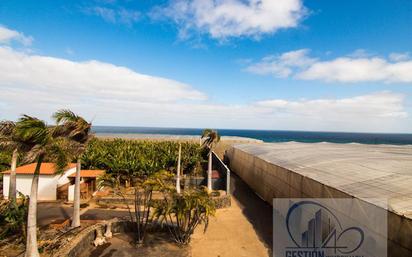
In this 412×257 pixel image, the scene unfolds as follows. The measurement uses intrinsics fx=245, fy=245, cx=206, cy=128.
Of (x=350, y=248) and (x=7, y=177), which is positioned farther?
(x=7, y=177)

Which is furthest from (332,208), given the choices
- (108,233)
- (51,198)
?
(51,198)

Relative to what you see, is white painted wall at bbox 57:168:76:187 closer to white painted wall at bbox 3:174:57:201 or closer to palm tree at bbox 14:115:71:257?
white painted wall at bbox 3:174:57:201

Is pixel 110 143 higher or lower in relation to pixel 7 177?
higher

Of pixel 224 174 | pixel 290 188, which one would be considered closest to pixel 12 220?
pixel 290 188

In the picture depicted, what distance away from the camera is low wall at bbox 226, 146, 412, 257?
23.4 feet

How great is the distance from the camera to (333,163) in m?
15.3

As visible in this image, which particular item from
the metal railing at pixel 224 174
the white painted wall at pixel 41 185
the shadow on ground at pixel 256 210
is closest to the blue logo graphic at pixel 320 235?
the shadow on ground at pixel 256 210

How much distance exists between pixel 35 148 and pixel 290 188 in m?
13.3

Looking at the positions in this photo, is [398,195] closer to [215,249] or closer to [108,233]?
[215,249]

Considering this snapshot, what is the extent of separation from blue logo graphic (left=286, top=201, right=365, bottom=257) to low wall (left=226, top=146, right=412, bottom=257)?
71 cm

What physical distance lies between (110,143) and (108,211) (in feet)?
51.9

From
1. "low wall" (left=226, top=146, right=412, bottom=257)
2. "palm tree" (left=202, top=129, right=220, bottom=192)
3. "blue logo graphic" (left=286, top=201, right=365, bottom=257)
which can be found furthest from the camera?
"palm tree" (left=202, top=129, right=220, bottom=192)

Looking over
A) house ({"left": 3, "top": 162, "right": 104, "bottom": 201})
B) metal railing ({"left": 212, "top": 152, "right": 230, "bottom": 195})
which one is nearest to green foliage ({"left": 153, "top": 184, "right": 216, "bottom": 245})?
metal railing ({"left": 212, "top": 152, "right": 230, "bottom": 195})

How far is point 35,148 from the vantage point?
9086 mm
